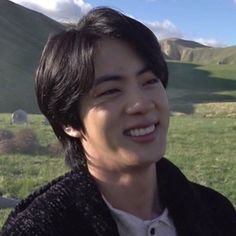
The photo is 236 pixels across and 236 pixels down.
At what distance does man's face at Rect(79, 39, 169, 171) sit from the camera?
7.66ft

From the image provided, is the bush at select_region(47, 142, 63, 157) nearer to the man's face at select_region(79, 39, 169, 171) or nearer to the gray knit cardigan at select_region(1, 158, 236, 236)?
the gray knit cardigan at select_region(1, 158, 236, 236)

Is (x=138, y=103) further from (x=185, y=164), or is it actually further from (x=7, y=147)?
(x=7, y=147)

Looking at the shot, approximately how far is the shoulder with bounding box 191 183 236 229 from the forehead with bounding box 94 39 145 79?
2.28ft

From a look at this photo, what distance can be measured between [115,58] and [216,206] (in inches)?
33.9

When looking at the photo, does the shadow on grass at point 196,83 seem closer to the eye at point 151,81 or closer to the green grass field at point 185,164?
the green grass field at point 185,164

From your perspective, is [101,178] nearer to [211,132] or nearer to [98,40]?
[98,40]

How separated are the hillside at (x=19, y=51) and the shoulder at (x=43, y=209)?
153ft

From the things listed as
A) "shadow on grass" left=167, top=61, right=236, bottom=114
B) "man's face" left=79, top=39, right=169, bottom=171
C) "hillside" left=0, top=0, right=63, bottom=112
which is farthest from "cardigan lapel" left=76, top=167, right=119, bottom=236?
"shadow on grass" left=167, top=61, right=236, bottom=114

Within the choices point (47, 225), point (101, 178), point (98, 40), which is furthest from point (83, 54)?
point (47, 225)

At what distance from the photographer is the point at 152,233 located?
96.4 inches

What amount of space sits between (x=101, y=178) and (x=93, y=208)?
0.18 metres

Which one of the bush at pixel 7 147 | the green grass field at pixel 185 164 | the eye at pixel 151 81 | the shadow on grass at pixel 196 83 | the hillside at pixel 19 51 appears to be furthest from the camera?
the shadow on grass at pixel 196 83

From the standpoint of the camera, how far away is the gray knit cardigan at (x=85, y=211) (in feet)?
7.39

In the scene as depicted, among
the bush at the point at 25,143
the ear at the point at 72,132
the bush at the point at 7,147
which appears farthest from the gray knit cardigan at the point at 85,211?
the bush at the point at 25,143
